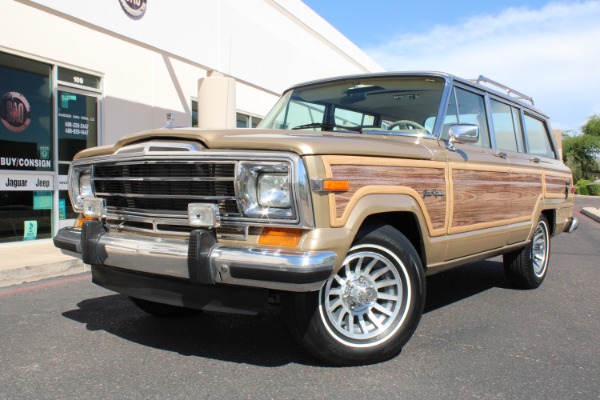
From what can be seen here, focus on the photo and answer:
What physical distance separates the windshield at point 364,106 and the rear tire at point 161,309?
1704 millimetres

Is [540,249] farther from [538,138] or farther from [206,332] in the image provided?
[206,332]

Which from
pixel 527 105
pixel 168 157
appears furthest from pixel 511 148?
pixel 168 157

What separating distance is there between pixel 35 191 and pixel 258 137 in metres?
6.65

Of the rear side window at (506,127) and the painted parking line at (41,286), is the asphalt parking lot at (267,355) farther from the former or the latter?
the rear side window at (506,127)

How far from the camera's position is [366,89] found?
4391mm

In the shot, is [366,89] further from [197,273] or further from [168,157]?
[197,273]

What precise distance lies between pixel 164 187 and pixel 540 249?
168 inches

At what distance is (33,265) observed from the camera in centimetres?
596

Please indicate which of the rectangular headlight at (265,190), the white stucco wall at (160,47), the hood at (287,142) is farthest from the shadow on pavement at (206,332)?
the white stucco wall at (160,47)

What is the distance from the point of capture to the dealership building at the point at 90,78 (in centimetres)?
791

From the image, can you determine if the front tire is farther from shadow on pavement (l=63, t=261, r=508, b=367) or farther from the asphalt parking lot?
shadow on pavement (l=63, t=261, r=508, b=367)

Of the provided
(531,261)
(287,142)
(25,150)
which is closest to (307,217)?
(287,142)

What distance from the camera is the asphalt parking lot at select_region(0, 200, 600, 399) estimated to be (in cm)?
276

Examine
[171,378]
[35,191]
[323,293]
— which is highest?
[35,191]
